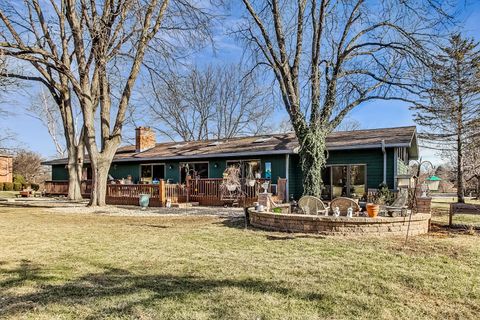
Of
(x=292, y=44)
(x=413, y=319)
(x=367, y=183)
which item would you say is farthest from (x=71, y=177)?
(x=413, y=319)

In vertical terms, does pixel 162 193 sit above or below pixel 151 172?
below

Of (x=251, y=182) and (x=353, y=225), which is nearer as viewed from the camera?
(x=353, y=225)

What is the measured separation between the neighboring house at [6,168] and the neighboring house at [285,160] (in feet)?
66.7

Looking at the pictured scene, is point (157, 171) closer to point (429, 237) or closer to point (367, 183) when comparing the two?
point (367, 183)

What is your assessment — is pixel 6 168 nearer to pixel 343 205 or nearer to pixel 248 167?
pixel 248 167

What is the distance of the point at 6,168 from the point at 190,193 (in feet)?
92.9

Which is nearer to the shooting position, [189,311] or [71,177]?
[189,311]

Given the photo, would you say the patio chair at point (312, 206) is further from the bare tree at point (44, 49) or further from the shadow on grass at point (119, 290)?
the bare tree at point (44, 49)

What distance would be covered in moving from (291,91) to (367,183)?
6.78m

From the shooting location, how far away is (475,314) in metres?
3.27

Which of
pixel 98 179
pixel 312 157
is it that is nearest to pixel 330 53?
pixel 312 157

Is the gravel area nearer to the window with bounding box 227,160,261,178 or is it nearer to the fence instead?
the window with bounding box 227,160,261,178

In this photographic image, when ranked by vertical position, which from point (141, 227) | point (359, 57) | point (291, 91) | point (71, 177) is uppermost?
point (359, 57)

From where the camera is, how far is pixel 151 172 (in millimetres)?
20422
